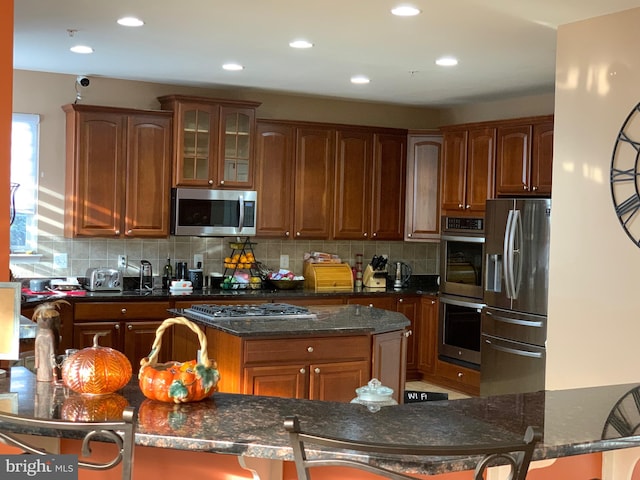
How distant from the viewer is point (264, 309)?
5.62m

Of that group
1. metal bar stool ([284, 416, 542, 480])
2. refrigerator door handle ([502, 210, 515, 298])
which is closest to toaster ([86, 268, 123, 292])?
refrigerator door handle ([502, 210, 515, 298])

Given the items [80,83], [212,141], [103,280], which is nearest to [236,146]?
[212,141]

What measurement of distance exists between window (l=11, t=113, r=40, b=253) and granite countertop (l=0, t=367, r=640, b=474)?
445 centimetres

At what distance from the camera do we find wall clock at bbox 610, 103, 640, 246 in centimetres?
428

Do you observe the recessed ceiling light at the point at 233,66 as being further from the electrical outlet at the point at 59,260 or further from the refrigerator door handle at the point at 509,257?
the refrigerator door handle at the point at 509,257

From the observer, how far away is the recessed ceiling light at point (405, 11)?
437 centimetres

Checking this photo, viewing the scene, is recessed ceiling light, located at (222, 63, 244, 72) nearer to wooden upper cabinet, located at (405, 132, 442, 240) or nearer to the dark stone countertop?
the dark stone countertop

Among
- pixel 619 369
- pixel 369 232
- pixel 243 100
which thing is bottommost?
pixel 619 369

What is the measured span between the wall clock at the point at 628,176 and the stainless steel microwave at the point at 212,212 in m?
3.62

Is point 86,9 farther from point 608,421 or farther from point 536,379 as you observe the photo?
point 536,379

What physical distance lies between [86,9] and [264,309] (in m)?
2.15

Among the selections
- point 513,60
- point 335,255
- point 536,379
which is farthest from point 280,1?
point 335,255

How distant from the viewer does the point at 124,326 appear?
658cm

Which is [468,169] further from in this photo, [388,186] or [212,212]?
[212,212]
